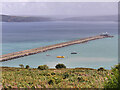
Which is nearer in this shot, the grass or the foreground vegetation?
the foreground vegetation

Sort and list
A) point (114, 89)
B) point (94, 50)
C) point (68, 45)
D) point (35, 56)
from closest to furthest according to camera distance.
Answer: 1. point (114, 89)
2. point (35, 56)
3. point (94, 50)
4. point (68, 45)

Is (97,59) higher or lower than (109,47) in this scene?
lower

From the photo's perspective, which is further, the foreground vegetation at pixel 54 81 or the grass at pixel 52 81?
the grass at pixel 52 81

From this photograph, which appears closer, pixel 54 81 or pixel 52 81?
pixel 52 81

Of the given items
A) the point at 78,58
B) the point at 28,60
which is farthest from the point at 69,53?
the point at 28,60

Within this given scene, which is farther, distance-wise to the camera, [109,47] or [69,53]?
[109,47]

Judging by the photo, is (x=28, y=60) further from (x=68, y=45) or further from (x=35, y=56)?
(x=68, y=45)

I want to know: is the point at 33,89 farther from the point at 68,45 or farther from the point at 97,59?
the point at 68,45

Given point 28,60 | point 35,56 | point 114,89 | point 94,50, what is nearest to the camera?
point 114,89

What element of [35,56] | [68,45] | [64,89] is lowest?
[64,89]

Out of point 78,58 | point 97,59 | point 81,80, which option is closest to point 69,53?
point 78,58
